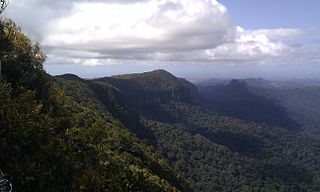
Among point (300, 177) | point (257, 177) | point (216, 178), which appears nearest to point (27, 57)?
point (216, 178)

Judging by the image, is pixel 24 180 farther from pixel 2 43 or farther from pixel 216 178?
pixel 216 178

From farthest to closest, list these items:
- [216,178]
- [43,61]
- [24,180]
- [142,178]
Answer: [216,178], [43,61], [142,178], [24,180]

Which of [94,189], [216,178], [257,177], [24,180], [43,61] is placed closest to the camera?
[24,180]

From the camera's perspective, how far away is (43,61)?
38.3 metres

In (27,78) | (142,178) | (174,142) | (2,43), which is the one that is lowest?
(174,142)

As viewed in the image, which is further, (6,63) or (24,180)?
(6,63)

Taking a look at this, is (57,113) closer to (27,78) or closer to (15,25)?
(27,78)

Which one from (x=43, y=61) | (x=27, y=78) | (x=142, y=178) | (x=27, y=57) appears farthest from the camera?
(x=43, y=61)

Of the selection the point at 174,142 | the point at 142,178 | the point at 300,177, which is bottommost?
the point at 300,177

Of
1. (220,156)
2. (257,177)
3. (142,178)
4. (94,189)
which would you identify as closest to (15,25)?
(142,178)

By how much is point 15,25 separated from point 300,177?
15583 cm

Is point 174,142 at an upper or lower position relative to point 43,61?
lower

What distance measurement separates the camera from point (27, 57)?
35.7 meters

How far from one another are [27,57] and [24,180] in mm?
17037
